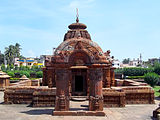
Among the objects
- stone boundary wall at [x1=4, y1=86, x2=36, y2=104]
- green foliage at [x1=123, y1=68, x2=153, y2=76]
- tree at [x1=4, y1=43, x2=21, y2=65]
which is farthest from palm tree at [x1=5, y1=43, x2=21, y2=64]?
stone boundary wall at [x1=4, y1=86, x2=36, y2=104]

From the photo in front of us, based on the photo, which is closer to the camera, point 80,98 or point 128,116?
point 128,116

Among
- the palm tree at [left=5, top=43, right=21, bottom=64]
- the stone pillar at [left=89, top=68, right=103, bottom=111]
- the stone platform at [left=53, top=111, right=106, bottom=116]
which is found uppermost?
the palm tree at [left=5, top=43, right=21, bottom=64]

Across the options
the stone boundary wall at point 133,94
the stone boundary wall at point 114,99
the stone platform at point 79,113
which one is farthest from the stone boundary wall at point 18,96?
the stone boundary wall at point 133,94

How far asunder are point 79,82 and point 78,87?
40 cm

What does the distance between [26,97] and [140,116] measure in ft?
25.6

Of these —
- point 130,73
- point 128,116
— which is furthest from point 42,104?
point 130,73

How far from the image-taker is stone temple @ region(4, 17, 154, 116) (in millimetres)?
9125

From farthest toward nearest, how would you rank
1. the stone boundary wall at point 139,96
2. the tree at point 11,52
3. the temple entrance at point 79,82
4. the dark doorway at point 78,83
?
the tree at point 11,52, the dark doorway at point 78,83, the temple entrance at point 79,82, the stone boundary wall at point 139,96

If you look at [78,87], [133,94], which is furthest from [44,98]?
[133,94]

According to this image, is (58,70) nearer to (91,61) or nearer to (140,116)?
(91,61)

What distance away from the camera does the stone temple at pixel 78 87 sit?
9.12 m

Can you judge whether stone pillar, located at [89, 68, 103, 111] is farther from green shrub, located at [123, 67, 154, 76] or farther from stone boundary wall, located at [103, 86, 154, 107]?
green shrub, located at [123, 67, 154, 76]

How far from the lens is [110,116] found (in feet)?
29.8

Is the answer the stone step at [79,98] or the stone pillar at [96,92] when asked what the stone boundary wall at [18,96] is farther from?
the stone pillar at [96,92]
